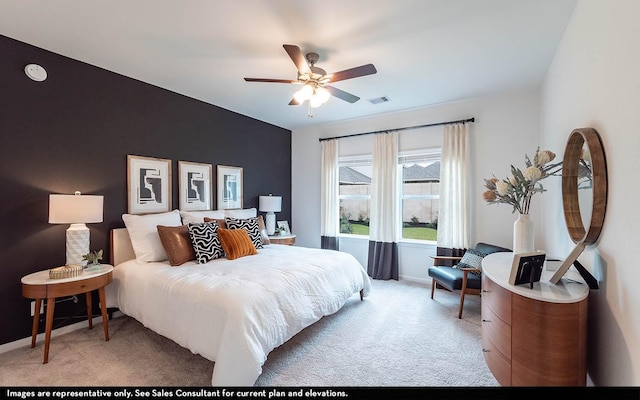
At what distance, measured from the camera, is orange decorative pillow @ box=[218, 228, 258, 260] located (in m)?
3.05

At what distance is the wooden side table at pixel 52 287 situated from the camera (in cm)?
221

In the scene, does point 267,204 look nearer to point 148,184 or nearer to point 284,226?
point 284,226

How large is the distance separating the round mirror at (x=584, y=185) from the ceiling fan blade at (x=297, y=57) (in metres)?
1.97

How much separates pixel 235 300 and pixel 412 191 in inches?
136

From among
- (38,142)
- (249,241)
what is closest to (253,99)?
(249,241)

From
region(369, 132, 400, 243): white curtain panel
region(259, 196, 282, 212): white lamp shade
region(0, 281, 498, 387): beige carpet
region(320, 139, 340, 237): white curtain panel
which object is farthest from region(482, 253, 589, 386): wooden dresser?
region(259, 196, 282, 212): white lamp shade

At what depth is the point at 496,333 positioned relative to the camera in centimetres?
175

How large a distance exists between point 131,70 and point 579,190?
4287 millimetres

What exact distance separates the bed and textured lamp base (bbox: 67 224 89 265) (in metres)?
0.36

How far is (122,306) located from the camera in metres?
2.71

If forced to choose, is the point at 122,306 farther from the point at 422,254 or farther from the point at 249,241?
the point at 422,254

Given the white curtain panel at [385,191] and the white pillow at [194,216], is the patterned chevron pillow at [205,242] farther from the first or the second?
the white curtain panel at [385,191]

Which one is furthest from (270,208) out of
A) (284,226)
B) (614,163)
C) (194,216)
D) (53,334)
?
(614,163)

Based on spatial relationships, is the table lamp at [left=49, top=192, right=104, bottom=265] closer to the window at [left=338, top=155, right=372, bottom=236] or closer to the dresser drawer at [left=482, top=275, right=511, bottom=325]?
the dresser drawer at [left=482, top=275, right=511, bottom=325]
